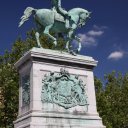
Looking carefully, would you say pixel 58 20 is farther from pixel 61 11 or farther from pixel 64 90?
pixel 64 90

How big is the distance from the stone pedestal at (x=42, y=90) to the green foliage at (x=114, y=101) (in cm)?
1409

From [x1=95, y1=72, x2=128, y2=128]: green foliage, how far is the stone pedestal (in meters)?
14.1

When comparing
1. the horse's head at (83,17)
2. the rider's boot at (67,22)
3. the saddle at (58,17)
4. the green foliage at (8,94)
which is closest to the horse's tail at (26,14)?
→ the saddle at (58,17)

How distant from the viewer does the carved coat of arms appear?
16.8 metres

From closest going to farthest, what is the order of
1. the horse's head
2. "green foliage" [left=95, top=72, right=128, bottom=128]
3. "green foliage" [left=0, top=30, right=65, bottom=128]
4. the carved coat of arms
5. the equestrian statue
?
the carved coat of arms → the equestrian statue → the horse's head → "green foliage" [left=0, top=30, right=65, bottom=128] → "green foliage" [left=95, top=72, right=128, bottom=128]

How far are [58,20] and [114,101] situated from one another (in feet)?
66.9

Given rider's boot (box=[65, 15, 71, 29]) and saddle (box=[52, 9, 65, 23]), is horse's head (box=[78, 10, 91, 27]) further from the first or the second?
Answer: saddle (box=[52, 9, 65, 23])

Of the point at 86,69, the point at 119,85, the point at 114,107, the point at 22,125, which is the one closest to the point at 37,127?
the point at 22,125

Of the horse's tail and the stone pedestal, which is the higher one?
the horse's tail

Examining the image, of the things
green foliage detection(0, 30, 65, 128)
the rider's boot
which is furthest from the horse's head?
green foliage detection(0, 30, 65, 128)

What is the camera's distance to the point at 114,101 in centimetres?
3747

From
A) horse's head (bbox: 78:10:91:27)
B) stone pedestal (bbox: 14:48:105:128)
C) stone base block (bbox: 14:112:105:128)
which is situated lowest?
stone base block (bbox: 14:112:105:128)

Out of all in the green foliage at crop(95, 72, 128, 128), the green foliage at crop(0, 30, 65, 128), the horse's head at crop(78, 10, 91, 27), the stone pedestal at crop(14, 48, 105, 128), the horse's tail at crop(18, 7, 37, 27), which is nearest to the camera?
the stone pedestal at crop(14, 48, 105, 128)

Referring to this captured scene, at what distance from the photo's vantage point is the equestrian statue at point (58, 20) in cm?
1862
